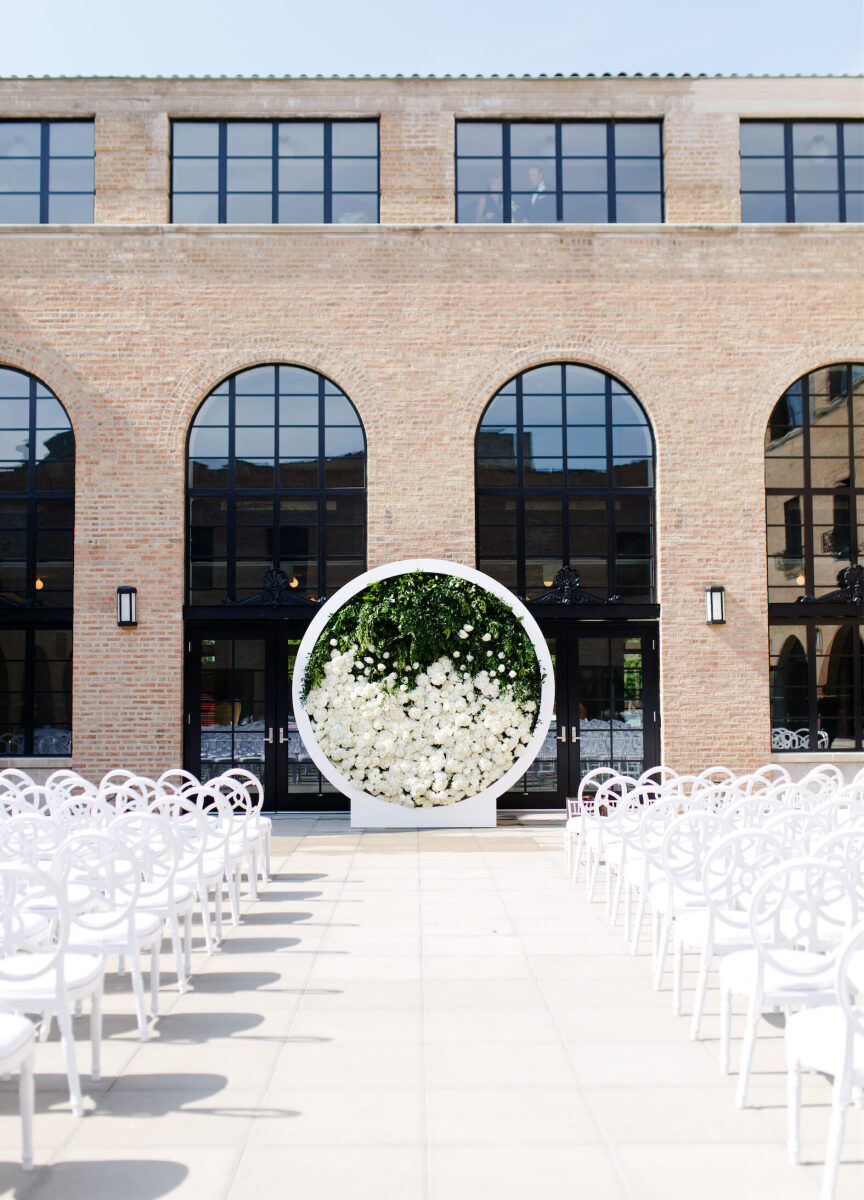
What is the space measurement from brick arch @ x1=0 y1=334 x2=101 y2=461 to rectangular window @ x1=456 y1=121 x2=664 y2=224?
5437 mm

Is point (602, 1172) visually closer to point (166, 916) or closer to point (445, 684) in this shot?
point (166, 916)

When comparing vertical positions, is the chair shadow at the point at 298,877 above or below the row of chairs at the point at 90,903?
below

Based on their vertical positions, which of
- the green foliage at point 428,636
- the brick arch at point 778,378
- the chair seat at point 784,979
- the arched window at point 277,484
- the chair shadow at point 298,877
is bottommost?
the chair shadow at point 298,877

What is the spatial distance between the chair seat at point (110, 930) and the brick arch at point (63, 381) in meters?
9.30

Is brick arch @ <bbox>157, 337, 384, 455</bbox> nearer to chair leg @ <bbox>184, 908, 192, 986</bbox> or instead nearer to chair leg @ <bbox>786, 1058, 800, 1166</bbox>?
chair leg @ <bbox>184, 908, 192, 986</bbox>

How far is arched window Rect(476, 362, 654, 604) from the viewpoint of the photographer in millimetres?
14031

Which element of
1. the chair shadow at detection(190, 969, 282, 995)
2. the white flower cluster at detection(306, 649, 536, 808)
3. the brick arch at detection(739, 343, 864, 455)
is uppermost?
the brick arch at detection(739, 343, 864, 455)

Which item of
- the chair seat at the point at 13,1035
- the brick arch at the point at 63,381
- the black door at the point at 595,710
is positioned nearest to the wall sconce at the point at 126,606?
the brick arch at the point at 63,381

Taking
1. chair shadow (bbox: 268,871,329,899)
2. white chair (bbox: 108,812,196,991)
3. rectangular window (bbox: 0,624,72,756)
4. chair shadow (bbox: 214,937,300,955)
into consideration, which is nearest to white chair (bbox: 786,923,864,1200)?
white chair (bbox: 108,812,196,991)

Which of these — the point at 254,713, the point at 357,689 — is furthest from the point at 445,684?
the point at 254,713

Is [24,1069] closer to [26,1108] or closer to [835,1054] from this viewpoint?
[26,1108]

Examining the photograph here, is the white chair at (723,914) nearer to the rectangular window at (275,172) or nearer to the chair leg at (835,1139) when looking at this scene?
the chair leg at (835,1139)

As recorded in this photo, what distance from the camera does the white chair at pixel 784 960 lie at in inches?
171

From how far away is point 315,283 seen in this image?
13.9 m
